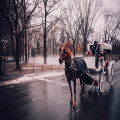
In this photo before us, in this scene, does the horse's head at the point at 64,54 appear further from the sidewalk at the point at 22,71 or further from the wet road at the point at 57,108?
the sidewalk at the point at 22,71

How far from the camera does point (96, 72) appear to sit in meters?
6.88

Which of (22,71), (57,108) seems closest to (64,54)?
(57,108)

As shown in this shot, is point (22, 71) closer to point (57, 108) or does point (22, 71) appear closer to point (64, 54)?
point (57, 108)

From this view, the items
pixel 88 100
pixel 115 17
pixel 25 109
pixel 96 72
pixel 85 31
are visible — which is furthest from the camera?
pixel 115 17

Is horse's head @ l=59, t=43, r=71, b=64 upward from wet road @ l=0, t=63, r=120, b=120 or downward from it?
upward

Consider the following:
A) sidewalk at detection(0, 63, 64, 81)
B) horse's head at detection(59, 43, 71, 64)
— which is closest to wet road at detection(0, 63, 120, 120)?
horse's head at detection(59, 43, 71, 64)

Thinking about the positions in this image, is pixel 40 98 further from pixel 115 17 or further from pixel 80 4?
pixel 115 17

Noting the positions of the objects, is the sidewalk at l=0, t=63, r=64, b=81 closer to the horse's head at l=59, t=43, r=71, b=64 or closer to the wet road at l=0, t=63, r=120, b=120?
the wet road at l=0, t=63, r=120, b=120

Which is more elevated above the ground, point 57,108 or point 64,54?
point 64,54

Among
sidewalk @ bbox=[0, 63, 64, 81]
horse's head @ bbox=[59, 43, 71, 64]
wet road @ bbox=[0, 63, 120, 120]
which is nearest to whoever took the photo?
wet road @ bbox=[0, 63, 120, 120]

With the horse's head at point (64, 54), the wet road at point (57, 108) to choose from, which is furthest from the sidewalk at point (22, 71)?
the horse's head at point (64, 54)

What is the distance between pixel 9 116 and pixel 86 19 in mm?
21888

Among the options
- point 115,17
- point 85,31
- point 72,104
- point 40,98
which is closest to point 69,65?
point 72,104

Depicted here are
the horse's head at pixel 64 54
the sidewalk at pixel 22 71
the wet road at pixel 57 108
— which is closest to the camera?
the wet road at pixel 57 108
